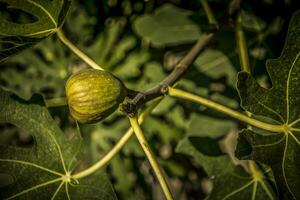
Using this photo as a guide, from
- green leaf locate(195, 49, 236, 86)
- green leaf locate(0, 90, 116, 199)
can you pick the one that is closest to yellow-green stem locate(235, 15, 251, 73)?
green leaf locate(195, 49, 236, 86)

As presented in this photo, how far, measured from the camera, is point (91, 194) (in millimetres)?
1117

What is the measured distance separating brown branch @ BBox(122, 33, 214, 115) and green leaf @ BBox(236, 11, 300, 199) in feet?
0.78

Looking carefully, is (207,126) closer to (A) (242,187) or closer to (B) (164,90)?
(A) (242,187)

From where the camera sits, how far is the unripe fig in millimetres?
969

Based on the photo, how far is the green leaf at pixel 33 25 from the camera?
0.99 m

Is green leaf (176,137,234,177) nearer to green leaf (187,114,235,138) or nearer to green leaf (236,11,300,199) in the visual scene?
green leaf (187,114,235,138)

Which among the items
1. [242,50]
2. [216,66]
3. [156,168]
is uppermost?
[242,50]

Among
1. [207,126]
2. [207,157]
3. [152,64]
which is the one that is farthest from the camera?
[152,64]

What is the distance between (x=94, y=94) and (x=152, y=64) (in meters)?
0.80

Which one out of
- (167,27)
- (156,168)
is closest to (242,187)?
(156,168)

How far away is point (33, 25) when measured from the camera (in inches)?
42.4

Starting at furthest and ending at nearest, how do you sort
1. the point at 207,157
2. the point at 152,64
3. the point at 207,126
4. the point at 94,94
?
the point at 152,64, the point at 207,126, the point at 207,157, the point at 94,94

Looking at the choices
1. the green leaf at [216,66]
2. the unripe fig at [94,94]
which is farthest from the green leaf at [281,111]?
the green leaf at [216,66]

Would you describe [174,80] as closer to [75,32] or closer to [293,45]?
[293,45]
